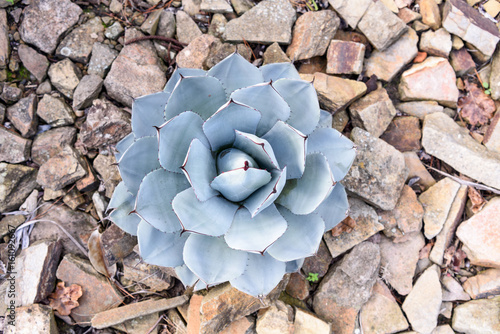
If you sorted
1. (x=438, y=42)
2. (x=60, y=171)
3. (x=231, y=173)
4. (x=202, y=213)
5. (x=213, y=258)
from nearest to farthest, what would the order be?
(x=231, y=173) → (x=202, y=213) → (x=213, y=258) → (x=60, y=171) → (x=438, y=42)

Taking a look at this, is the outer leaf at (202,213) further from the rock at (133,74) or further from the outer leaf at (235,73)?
the rock at (133,74)

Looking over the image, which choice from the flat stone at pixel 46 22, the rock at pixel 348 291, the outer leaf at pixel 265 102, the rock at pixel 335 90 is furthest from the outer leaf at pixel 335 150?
the flat stone at pixel 46 22

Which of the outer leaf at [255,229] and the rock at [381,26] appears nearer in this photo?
the outer leaf at [255,229]

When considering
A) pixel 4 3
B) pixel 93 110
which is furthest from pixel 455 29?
pixel 4 3

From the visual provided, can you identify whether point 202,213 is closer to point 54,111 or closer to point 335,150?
point 335,150

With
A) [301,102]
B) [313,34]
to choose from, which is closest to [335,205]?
[301,102]
